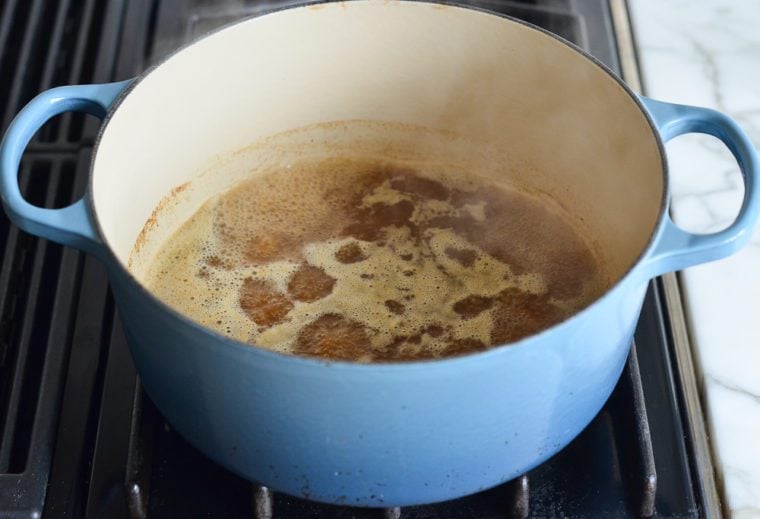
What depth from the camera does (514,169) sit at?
79cm

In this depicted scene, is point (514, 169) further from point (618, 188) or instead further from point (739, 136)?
point (739, 136)

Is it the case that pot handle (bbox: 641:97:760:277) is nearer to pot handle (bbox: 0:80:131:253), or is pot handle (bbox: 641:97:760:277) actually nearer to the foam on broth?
the foam on broth

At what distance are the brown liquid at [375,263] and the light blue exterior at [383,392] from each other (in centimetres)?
14

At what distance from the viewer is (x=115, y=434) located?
1.94ft

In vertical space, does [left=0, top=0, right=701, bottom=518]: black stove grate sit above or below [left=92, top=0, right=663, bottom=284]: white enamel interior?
below

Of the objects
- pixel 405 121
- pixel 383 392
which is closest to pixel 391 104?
pixel 405 121

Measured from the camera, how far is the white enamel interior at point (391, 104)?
0.63 metres

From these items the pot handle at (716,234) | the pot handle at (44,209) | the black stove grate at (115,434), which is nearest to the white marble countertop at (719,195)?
the black stove grate at (115,434)

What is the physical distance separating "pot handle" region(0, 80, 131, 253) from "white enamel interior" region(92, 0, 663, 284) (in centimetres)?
2

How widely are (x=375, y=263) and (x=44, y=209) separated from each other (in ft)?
0.92

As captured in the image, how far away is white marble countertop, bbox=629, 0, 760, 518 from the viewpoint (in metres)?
0.62

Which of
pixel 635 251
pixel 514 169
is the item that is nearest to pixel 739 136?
pixel 635 251

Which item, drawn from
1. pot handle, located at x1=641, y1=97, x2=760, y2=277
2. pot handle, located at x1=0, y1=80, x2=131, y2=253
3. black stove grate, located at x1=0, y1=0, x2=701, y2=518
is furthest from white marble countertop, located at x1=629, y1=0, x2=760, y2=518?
pot handle, located at x1=0, y1=80, x2=131, y2=253

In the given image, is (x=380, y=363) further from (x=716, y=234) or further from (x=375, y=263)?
(x=375, y=263)
